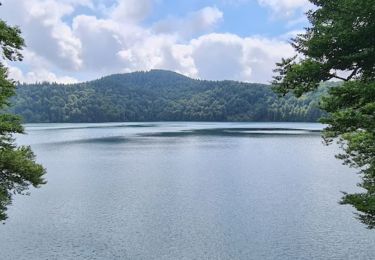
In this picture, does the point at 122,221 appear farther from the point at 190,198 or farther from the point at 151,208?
the point at 190,198

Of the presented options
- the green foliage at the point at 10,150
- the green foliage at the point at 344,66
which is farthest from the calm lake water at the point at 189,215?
the green foliage at the point at 344,66

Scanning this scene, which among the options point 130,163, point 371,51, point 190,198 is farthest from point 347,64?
point 130,163

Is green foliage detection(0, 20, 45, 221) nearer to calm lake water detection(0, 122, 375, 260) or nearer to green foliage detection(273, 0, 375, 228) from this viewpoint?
green foliage detection(273, 0, 375, 228)

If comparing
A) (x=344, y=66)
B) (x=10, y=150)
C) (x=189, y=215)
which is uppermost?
(x=344, y=66)

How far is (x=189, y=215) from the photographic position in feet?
165

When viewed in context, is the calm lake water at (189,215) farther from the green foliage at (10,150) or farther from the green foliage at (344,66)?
the green foliage at (344,66)

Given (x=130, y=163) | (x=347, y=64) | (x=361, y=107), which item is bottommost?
(x=130, y=163)

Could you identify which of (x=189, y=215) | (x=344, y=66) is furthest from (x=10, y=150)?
(x=189, y=215)

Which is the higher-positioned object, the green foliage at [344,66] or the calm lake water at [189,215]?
the green foliage at [344,66]

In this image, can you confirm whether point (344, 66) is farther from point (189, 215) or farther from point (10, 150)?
point (189, 215)

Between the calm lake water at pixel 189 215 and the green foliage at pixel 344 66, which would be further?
the calm lake water at pixel 189 215

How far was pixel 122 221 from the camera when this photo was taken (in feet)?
156

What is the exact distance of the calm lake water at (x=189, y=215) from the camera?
1497 inches

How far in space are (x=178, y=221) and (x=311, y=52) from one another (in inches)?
1333
